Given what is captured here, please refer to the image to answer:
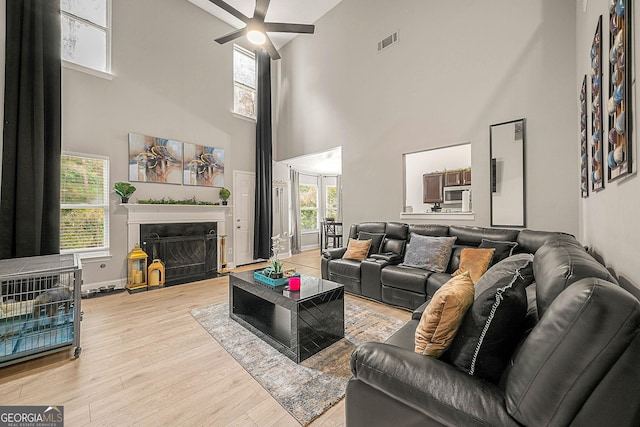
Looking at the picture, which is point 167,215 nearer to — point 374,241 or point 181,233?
point 181,233

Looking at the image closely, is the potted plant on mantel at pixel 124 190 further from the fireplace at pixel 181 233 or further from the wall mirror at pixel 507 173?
the wall mirror at pixel 507 173

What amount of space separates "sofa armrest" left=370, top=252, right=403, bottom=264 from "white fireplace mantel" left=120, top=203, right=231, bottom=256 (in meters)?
3.18

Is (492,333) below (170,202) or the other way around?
below

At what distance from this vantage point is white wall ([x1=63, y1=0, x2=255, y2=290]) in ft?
13.7

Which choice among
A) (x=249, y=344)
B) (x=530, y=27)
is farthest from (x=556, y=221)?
(x=249, y=344)

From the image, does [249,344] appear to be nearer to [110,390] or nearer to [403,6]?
[110,390]

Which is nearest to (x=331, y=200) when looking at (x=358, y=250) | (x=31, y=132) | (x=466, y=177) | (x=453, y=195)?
(x=453, y=195)

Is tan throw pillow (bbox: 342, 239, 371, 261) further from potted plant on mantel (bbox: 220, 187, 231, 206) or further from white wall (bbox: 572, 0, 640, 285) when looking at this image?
potted plant on mantel (bbox: 220, 187, 231, 206)

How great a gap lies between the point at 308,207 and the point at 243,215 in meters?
2.79

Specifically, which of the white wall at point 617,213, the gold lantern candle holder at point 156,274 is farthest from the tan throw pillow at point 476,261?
the gold lantern candle holder at point 156,274

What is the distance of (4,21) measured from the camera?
3.42 m

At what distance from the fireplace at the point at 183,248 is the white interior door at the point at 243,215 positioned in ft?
2.07

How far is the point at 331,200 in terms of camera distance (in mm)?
9070

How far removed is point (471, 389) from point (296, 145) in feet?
19.7
